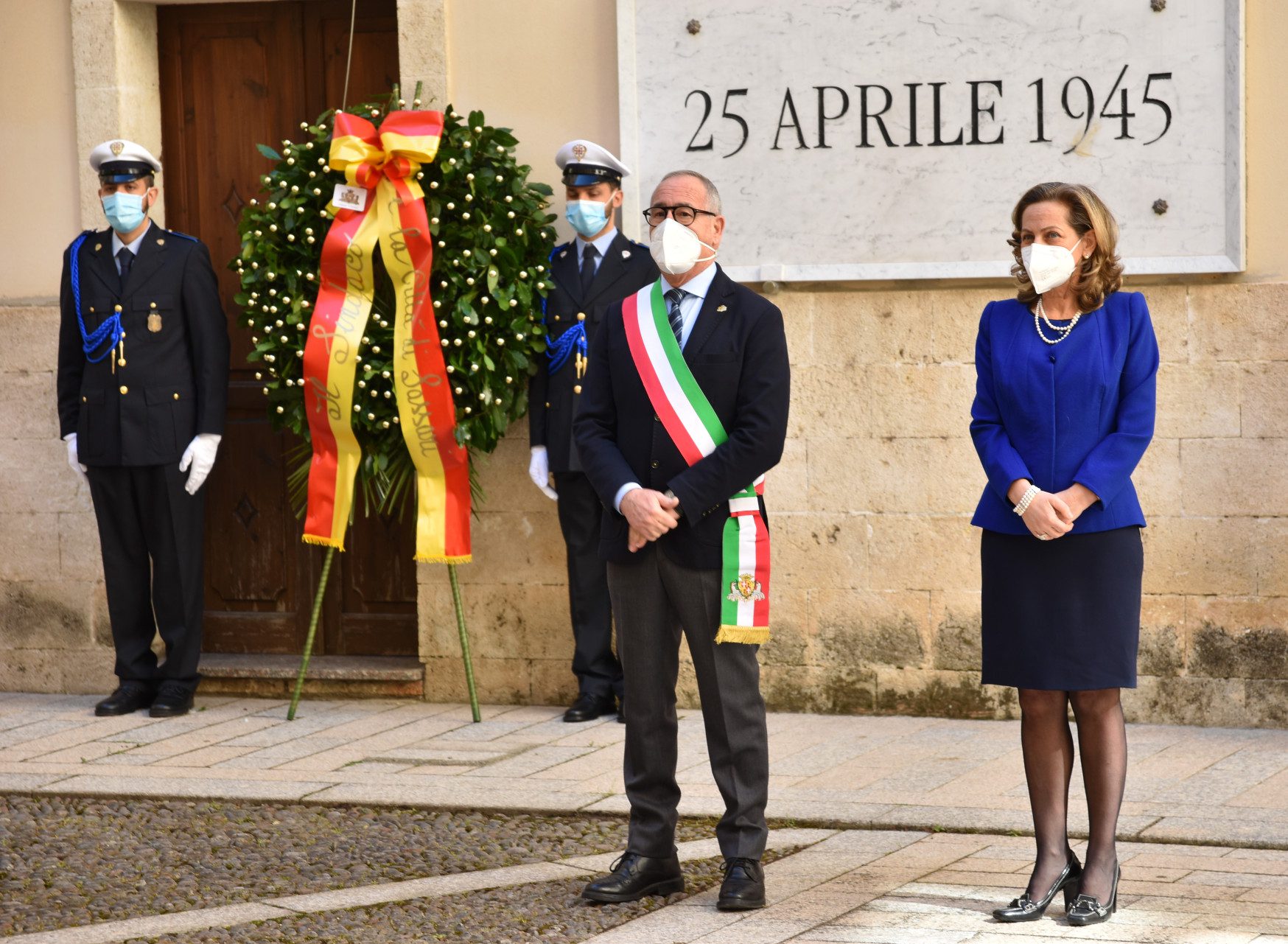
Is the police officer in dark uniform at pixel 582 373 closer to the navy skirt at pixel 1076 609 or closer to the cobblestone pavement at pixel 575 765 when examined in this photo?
the cobblestone pavement at pixel 575 765

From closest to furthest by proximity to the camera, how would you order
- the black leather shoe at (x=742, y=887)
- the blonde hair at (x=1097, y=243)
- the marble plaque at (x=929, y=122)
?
1. the blonde hair at (x=1097, y=243)
2. the black leather shoe at (x=742, y=887)
3. the marble plaque at (x=929, y=122)

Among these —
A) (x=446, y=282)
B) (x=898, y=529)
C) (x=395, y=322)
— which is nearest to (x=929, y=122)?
(x=898, y=529)

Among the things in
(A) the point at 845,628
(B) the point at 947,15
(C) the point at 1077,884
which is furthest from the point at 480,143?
(C) the point at 1077,884

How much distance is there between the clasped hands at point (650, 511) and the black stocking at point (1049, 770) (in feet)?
3.07

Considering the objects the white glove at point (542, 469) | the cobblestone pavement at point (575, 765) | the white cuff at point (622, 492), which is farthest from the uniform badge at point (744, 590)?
the white glove at point (542, 469)

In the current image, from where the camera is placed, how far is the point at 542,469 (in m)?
7.04

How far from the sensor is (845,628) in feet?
23.5

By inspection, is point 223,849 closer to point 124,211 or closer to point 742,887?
point 742,887

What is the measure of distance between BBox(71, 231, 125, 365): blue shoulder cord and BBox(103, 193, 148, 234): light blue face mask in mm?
228

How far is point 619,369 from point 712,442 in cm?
32

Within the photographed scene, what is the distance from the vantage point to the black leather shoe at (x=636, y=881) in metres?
4.54

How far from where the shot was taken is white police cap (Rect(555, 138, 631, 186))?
690 centimetres

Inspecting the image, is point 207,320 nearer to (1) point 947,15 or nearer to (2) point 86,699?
(2) point 86,699

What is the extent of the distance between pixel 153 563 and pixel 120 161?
1612mm
